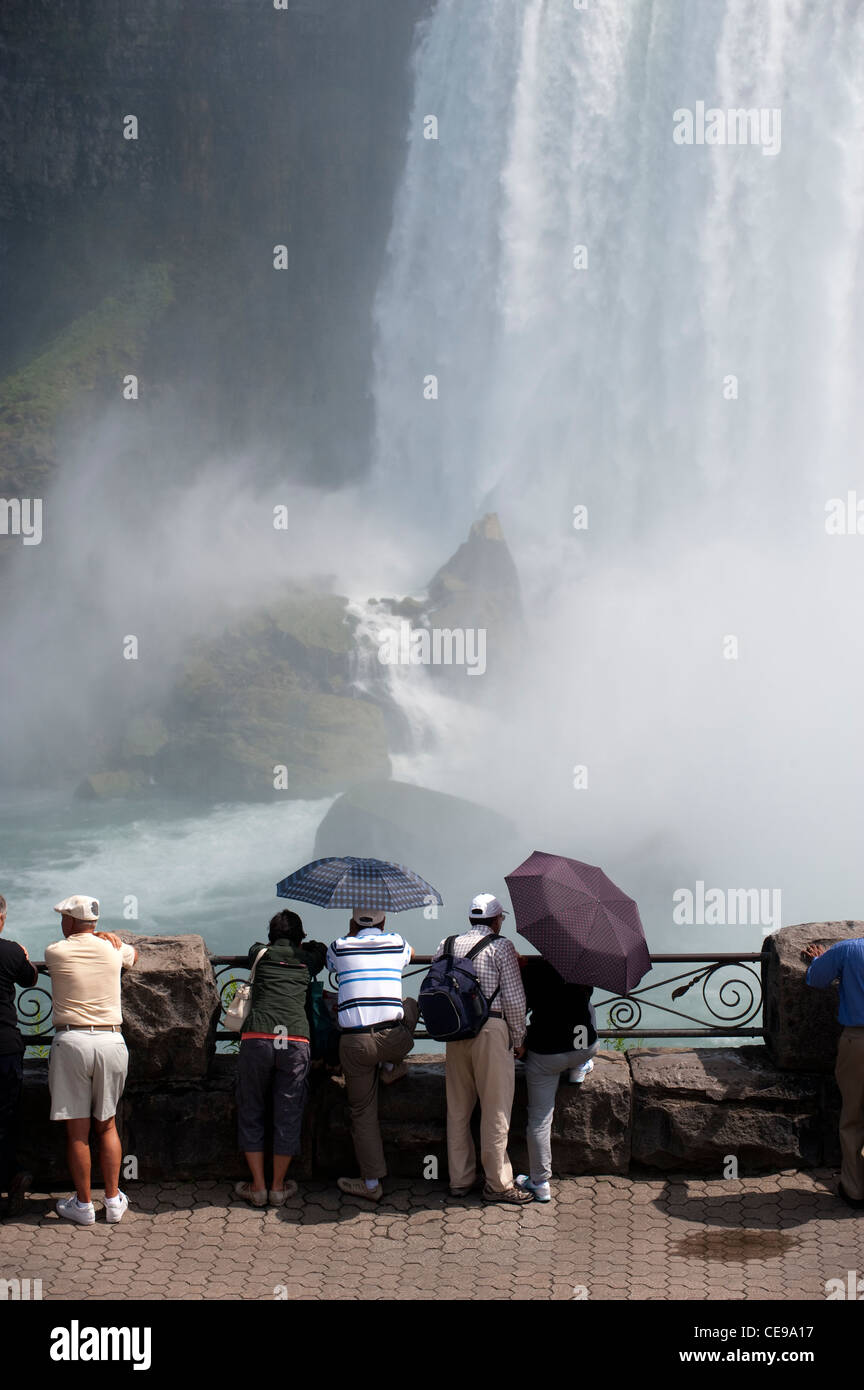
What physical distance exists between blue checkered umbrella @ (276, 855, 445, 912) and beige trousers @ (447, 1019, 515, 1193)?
0.70m

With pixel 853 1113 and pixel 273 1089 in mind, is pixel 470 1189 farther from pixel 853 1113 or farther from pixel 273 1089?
pixel 853 1113

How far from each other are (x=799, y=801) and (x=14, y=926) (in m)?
18.2

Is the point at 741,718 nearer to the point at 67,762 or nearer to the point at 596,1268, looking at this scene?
the point at 67,762

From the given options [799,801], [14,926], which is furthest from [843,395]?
[14,926]

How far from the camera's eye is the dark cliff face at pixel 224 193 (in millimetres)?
39031

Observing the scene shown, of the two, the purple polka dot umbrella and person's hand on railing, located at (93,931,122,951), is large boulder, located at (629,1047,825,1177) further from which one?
person's hand on railing, located at (93,931,122,951)

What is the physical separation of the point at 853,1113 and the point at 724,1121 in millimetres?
628

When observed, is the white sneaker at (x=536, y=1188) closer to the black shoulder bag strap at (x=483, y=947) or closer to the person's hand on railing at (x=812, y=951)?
the black shoulder bag strap at (x=483, y=947)

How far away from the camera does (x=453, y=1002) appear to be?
5676 mm

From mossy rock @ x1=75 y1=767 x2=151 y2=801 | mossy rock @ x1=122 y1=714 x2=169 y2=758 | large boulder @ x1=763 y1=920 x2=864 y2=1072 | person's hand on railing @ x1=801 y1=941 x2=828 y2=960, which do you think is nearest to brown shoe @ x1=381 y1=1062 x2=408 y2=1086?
large boulder @ x1=763 y1=920 x2=864 y2=1072

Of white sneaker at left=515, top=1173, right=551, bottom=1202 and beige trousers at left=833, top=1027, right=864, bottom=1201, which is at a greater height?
beige trousers at left=833, top=1027, right=864, bottom=1201

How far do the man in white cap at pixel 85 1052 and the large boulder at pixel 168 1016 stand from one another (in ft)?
0.77

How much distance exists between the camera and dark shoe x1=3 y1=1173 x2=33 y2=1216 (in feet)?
18.8

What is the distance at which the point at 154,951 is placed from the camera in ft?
20.2
